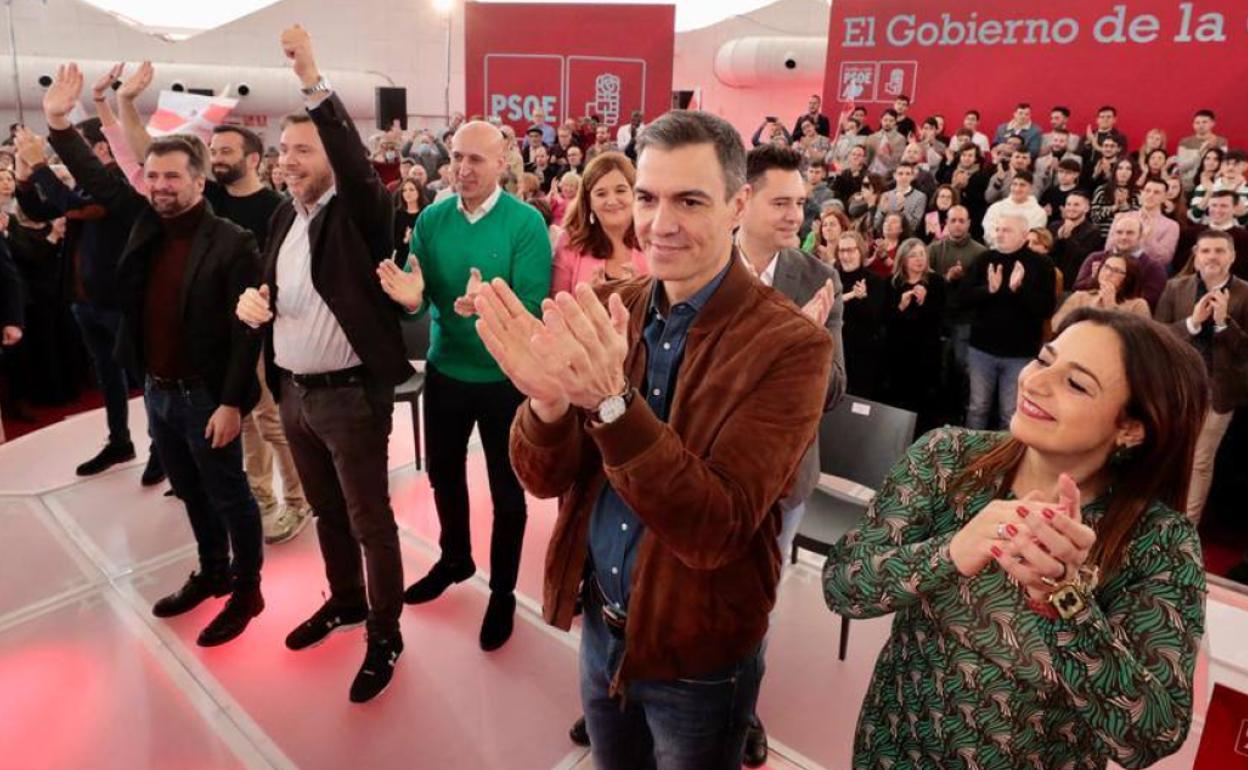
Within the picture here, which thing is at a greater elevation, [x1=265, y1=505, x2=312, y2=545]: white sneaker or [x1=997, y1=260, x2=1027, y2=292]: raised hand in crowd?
[x1=997, y1=260, x2=1027, y2=292]: raised hand in crowd

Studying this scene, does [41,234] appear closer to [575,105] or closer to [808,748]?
[808,748]

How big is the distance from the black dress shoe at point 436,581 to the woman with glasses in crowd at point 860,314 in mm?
2481

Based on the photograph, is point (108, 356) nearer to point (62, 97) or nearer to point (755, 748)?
point (62, 97)

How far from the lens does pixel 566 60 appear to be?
1364 cm

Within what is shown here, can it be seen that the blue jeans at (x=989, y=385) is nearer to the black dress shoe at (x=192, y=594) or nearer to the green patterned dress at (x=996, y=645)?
the green patterned dress at (x=996, y=645)

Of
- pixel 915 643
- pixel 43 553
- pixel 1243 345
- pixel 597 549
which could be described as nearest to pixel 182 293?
pixel 43 553

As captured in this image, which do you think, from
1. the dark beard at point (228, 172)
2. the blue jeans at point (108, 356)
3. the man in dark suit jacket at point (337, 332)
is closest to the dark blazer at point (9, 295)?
the blue jeans at point (108, 356)

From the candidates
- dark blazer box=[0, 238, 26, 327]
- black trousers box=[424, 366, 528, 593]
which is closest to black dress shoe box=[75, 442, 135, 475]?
dark blazer box=[0, 238, 26, 327]

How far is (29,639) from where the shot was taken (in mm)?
2801

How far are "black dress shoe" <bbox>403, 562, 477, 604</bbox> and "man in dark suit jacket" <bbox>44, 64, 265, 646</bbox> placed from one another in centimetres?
64

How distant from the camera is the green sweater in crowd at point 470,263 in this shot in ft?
8.56

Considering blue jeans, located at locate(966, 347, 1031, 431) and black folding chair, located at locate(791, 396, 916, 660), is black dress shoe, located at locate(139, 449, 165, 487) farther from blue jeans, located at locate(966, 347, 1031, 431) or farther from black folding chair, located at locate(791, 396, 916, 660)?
blue jeans, located at locate(966, 347, 1031, 431)

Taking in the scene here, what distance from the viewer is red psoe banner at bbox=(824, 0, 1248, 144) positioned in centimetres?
830

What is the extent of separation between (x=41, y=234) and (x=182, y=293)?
3511mm
